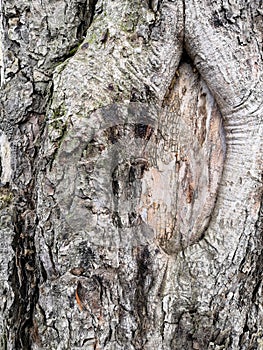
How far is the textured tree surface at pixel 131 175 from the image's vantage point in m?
1.78

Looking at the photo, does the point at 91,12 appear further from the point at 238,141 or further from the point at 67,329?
the point at 67,329

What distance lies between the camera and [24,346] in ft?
6.43

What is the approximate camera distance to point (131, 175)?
1806 millimetres

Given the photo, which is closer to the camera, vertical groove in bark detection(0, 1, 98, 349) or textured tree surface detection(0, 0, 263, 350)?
textured tree surface detection(0, 0, 263, 350)

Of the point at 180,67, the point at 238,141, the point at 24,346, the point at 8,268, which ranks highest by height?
the point at 180,67

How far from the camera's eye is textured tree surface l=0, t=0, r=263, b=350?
178 cm

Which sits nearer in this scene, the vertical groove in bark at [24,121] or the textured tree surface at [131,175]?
the textured tree surface at [131,175]

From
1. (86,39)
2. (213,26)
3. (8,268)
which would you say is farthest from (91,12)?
(8,268)

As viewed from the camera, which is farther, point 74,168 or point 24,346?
point 24,346

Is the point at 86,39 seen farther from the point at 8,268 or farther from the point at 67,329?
the point at 67,329

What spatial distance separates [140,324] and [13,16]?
1.29 m

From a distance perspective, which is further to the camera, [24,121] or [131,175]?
[24,121]

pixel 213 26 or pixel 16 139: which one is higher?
pixel 213 26

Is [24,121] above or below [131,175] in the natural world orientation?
above
